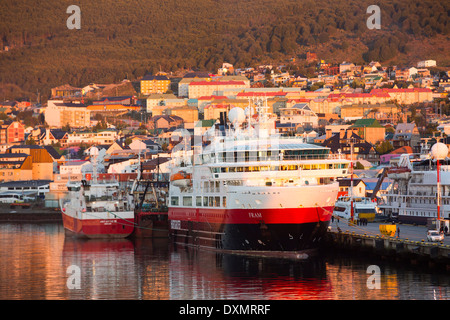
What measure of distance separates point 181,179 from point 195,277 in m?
17.9

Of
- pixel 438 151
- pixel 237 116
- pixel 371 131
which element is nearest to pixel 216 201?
pixel 237 116

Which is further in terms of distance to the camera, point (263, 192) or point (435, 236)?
point (263, 192)

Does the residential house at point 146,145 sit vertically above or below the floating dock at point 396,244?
above

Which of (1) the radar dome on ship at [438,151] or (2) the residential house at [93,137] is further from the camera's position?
(2) the residential house at [93,137]

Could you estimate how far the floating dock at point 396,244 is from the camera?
46844mm

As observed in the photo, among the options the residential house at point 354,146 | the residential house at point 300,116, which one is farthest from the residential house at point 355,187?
the residential house at point 300,116

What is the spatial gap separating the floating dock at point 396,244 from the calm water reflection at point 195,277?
0.81 m

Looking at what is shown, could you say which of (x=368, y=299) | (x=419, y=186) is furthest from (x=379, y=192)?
(x=368, y=299)

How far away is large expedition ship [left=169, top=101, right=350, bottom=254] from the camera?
53.6m

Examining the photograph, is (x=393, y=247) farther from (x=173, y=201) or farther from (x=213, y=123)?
(x=213, y=123)

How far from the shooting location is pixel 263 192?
177 ft

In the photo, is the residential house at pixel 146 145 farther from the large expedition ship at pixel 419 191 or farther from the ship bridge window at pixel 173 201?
the large expedition ship at pixel 419 191

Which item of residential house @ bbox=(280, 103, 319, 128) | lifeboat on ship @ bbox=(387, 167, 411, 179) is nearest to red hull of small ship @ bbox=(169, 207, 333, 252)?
lifeboat on ship @ bbox=(387, 167, 411, 179)
